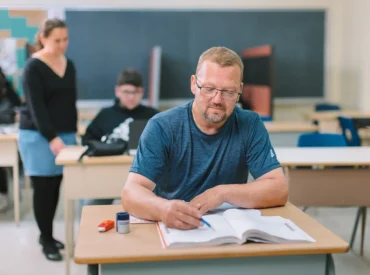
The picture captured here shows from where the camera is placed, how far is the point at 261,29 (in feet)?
20.7

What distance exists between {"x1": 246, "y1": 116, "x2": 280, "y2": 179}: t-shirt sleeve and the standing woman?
1.57 m

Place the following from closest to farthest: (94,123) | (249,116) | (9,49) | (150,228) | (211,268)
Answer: (211,268), (150,228), (249,116), (94,123), (9,49)

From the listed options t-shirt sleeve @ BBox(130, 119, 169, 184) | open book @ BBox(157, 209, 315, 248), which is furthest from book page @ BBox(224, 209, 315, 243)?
t-shirt sleeve @ BBox(130, 119, 169, 184)

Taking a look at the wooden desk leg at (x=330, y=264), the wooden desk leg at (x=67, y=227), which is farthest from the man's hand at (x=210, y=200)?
the wooden desk leg at (x=67, y=227)

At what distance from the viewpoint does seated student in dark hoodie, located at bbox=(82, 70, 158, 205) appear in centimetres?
352

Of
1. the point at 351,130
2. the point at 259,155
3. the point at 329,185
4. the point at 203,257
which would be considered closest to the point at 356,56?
the point at 351,130

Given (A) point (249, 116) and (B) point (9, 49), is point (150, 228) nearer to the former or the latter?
(A) point (249, 116)

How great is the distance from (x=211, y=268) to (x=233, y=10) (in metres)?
5.19

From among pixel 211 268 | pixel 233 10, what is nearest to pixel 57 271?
pixel 211 268

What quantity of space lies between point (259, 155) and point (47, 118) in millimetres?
1622

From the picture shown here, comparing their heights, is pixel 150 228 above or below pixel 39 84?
below

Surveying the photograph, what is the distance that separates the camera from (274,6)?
6.33 metres

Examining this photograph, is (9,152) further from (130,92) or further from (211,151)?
(211,151)

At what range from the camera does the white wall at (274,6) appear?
6.10m
